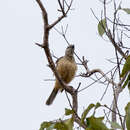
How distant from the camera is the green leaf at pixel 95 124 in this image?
1551mm

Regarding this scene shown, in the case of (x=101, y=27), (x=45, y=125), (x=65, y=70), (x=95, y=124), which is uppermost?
(x=65, y=70)

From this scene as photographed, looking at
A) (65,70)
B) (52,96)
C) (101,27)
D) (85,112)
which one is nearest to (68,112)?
(85,112)

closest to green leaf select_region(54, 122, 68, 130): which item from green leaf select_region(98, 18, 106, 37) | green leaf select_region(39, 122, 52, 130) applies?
green leaf select_region(39, 122, 52, 130)

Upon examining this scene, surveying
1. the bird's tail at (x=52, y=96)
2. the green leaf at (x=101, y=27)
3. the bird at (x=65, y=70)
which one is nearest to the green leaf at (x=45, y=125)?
the green leaf at (x=101, y=27)

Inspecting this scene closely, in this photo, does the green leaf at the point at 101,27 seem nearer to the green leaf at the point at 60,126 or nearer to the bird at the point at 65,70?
the green leaf at the point at 60,126

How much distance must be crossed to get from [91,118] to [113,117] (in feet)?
1.79

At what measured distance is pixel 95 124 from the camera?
1.57m

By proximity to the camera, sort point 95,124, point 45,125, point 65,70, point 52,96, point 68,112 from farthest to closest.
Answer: point 52,96, point 65,70, point 45,125, point 68,112, point 95,124

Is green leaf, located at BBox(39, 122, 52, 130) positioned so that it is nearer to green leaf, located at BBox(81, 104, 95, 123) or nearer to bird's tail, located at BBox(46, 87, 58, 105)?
green leaf, located at BBox(81, 104, 95, 123)

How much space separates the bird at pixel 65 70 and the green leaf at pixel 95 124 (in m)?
3.03

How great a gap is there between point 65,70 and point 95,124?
3.21m

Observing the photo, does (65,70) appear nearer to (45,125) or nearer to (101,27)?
(101,27)

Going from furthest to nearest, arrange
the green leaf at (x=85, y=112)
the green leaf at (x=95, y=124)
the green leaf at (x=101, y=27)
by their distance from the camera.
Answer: the green leaf at (x=101, y=27) < the green leaf at (x=85, y=112) < the green leaf at (x=95, y=124)

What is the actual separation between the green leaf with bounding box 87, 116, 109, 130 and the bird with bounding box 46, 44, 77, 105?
3032mm
